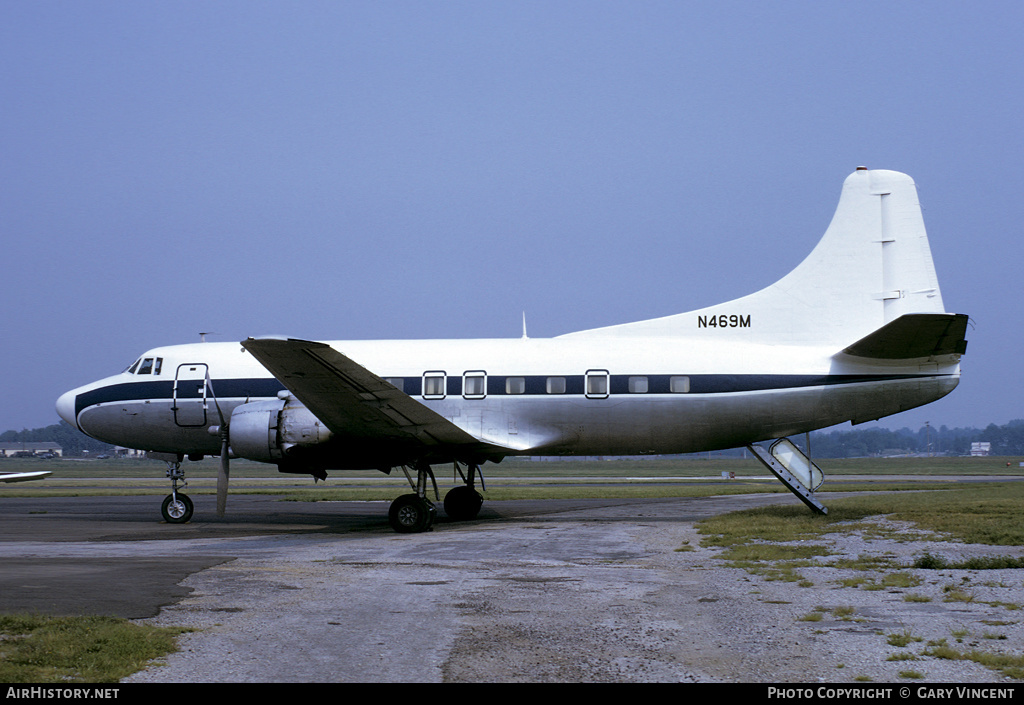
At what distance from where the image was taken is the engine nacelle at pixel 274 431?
712 inches

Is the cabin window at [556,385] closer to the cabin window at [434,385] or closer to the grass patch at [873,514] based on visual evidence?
the cabin window at [434,385]

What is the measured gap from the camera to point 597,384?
62.5 feet

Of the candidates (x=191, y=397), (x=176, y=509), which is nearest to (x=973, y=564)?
(x=191, y=397)

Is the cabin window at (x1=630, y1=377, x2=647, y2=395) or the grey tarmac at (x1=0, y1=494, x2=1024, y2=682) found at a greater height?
the cabin window at (x1=630, y1=377, x2=647, y2=395)

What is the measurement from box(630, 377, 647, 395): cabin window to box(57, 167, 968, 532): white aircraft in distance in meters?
0.02

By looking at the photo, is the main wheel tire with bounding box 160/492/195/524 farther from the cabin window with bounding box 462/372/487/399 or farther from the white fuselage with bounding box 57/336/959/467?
the cabin window with bounding box 462/372/487/399

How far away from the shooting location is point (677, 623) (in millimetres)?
8367

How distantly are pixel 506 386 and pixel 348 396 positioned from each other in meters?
4.30

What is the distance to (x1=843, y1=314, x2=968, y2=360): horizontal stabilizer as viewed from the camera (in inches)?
632

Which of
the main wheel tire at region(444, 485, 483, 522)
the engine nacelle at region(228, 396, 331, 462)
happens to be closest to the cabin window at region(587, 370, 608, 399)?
the main wheel tire at region(444, 485, 483, 522)

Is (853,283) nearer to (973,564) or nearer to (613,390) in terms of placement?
(613,390)

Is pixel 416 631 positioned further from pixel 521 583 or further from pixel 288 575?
pixel 288 575

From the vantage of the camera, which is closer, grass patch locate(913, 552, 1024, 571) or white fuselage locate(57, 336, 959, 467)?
grass patch locate(913, 552, 1024, 571)

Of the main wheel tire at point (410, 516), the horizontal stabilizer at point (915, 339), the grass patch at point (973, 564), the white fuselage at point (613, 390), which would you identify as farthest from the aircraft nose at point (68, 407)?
the grass patch at point (973, 564)
